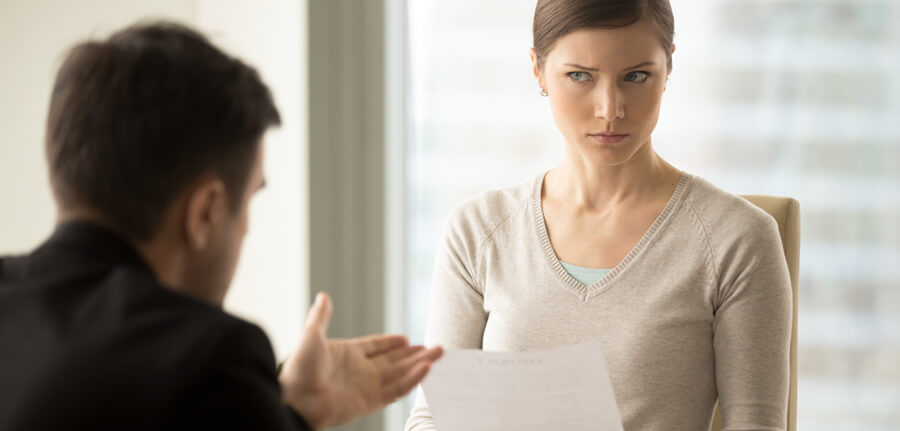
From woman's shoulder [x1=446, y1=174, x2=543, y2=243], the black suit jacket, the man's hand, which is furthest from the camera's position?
woman's shoulder [x1=446, y1=174, x2=543, y2=243]

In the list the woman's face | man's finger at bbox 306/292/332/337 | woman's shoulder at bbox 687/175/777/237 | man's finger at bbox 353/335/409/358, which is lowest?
man's finger at bbox 353/335/409/358

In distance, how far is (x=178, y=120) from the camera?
0.75 meters

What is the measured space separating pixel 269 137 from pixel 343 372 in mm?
1674

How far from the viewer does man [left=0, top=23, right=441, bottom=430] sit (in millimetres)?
635

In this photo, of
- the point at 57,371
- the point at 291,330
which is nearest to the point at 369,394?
the point at 57,371

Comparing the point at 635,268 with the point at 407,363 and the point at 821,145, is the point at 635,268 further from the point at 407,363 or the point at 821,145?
the point at 821,145

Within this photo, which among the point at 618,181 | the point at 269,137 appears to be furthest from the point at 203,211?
the point at 269,137

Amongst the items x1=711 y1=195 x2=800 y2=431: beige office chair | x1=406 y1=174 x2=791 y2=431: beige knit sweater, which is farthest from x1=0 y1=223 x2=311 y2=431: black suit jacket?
x1=711 y1=195 x2=800 y2=431: beige office chair

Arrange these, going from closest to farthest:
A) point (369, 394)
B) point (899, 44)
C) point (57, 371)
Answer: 1. point (57, 371)
2. point (369, 394)
3. point (899, 44)

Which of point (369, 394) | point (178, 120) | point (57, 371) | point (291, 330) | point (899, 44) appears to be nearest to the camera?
point (57, 371)

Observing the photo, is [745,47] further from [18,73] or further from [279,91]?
[18,73]

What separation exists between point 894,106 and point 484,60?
110cm

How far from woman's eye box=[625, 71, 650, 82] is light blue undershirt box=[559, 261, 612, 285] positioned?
311 mm

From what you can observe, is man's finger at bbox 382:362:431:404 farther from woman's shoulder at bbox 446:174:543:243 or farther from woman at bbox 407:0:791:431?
woman's shoulder at bbox 446:174:543:243
